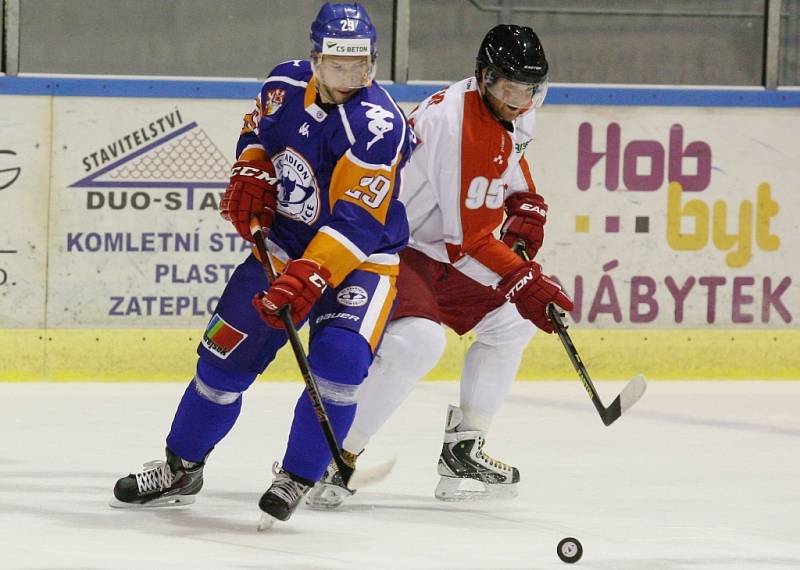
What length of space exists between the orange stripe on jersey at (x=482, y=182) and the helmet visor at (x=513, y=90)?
0.17 ft

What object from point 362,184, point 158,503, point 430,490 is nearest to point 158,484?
point 158,503

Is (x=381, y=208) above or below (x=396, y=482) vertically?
above

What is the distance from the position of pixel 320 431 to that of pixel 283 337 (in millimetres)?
261

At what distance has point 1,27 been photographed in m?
6.00

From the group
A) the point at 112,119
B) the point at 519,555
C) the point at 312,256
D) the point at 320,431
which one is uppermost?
the point at 112,119

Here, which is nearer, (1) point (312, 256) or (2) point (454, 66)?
(1) point (312, 256)

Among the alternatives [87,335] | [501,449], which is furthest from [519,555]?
[87,335]

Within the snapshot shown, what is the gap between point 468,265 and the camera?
4078 mm

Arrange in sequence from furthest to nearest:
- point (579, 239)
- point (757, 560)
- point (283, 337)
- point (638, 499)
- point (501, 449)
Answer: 1. point (579, 239)
2. point (501, 449)
3. point (638, 499)
4. point (283, 337)
5. point (757, 560)

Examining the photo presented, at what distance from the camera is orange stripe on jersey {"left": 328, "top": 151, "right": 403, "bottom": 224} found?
11.6 feet

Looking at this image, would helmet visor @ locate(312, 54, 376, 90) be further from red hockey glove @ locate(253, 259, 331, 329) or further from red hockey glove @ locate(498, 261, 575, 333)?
red hockey glove @ locate(498, 261, 575, 333)

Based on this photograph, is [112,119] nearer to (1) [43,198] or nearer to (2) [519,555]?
(1) [43,198]

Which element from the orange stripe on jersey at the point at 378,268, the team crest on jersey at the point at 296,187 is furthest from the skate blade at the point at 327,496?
the team crest on jersey at the point at 296,187

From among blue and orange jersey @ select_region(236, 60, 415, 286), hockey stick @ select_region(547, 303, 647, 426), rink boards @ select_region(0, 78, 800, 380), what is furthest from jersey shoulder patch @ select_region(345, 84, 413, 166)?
rink boards @ select_region(0, 78, 800, 380)
